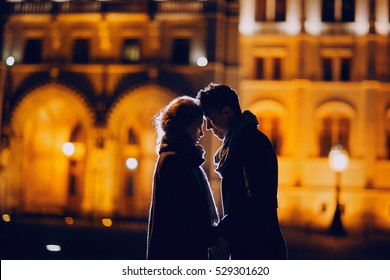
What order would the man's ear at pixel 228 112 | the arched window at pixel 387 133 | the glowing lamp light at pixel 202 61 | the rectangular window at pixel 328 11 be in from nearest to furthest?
the man's ear at pixel 228 112, the glowing lamp light at pixel 202 61, the arched window at pixel 387 133, the rectangular window at pixel 328 11

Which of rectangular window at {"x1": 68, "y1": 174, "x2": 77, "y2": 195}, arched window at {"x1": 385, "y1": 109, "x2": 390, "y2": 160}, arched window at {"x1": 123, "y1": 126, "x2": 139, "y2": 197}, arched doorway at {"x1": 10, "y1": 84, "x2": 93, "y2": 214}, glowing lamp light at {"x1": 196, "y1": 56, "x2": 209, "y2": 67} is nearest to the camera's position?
glowing lamp light at {"x1": 196, "y1": 56, "x2": 209, "y2": 67}

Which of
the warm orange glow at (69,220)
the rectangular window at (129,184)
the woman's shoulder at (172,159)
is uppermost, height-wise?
the rectangular window at (129,184)

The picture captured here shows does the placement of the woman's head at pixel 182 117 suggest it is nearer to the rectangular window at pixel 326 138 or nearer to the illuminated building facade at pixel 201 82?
the illuminated building facade at pixel 201 82

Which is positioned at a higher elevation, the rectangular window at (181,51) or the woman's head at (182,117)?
the rectangular window at (181,51)

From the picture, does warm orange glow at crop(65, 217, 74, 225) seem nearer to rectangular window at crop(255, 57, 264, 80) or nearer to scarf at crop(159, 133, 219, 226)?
rectangular window at crop(255, 57, 264, 80)

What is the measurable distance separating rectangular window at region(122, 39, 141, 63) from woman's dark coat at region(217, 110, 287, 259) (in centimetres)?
1889

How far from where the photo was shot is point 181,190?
4.32 meters

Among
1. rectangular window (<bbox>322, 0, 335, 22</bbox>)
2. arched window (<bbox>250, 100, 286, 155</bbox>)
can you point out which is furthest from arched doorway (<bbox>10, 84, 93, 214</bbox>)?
rectangular window (<bbox>322, 0, 335, 22</bbox>)

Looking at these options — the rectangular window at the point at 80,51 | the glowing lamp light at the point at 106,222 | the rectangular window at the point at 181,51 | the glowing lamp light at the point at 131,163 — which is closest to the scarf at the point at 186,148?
the glowing lamp light at the point at 106,222

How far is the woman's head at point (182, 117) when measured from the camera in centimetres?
439

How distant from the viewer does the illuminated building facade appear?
861 inches

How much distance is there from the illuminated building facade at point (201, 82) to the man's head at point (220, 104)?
677 inches
